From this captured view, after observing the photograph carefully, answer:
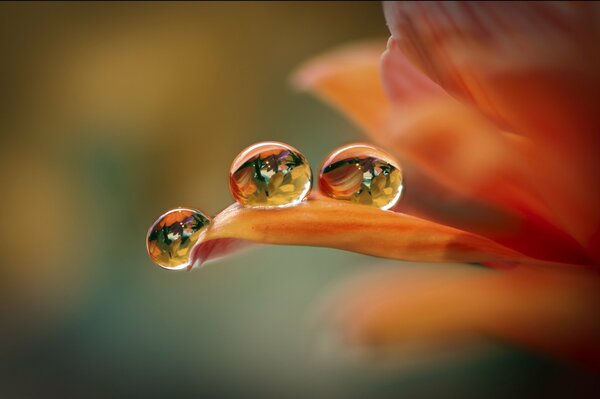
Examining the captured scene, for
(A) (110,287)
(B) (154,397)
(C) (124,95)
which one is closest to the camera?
(B) (154,397)

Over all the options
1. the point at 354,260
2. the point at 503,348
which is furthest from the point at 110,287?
the point at 503,348

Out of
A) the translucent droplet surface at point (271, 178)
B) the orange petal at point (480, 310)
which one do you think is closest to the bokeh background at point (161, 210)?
the orange petal at point (480, 310)

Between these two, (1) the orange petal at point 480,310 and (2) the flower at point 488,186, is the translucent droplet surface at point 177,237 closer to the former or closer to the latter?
(2) the flower at point 488,186

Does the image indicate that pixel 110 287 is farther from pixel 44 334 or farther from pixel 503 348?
pixel 503 348

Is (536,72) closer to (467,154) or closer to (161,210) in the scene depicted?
(467,154)

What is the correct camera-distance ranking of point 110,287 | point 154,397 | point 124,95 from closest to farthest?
point 154,397 → point 110,287 → point 124,95

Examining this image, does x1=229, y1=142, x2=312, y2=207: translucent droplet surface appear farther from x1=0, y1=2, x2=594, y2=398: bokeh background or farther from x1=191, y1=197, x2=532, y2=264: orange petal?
x1=0, y1=2, x2=594, y2=398: bokeh background
